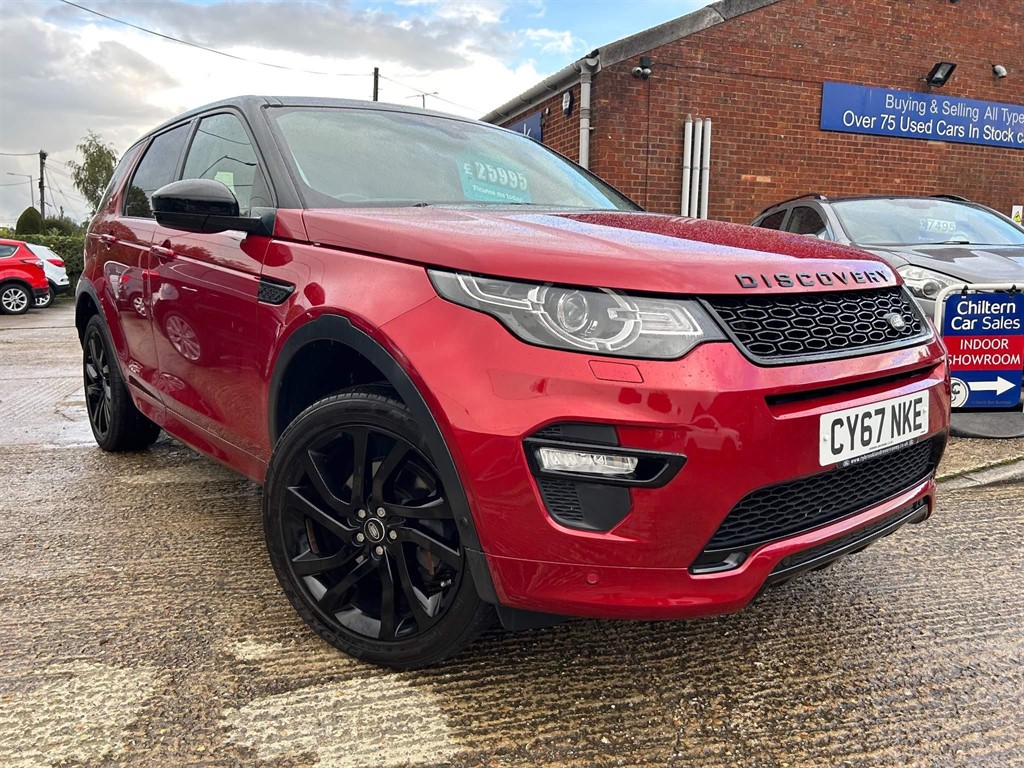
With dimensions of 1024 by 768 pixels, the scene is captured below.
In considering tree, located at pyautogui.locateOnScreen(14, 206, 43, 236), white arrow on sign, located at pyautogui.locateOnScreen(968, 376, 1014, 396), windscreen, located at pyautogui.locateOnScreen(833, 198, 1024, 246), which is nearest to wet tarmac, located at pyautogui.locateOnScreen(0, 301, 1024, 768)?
white arrow on sign, located at pyautogui.locateOnScreen(968, 376, 1014, 396)

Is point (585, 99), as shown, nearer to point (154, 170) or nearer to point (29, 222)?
point (154, 170)

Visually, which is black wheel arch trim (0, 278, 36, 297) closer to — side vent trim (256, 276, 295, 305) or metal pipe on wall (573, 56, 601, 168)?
metal pipe on wall (573, 56, 601, 168)

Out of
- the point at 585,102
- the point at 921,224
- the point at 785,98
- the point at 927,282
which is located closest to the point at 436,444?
the point at 927,282

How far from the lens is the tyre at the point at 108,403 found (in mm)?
3932

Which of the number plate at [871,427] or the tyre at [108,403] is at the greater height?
the number plate at [871,427]

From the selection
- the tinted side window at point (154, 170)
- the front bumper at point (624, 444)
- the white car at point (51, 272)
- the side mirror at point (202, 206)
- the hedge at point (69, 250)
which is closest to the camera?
the front bumper at point (624, 444)

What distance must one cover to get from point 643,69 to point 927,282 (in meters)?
5.28

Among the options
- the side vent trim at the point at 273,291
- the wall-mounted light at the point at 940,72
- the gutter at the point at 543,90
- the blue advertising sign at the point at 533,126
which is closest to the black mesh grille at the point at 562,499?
the side vent trim at the point at 273,291

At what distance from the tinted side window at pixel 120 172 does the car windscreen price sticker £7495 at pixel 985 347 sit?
15.3ft

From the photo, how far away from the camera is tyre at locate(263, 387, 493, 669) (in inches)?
72.8

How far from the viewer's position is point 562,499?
1.62m

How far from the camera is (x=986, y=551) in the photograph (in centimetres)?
294

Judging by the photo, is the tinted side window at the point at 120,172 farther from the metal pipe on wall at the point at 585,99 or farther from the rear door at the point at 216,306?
the metal pipe on wall at the point at 585,99

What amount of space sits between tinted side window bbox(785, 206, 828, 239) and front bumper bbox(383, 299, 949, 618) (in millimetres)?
4598
